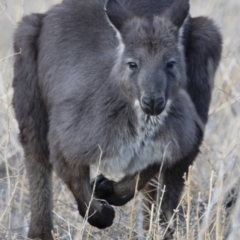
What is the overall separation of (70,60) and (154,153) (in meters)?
0.90

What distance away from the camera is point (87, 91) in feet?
16.9

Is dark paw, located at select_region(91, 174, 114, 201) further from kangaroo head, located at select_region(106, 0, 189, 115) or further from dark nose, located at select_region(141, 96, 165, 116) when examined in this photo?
dark nose, located at select_region(141, 96, 165, 116)

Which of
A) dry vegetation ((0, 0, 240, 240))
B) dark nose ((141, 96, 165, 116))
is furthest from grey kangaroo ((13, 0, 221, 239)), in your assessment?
dry vegetation ((0, 0, 240, 240))

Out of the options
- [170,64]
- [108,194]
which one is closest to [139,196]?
[108,194]

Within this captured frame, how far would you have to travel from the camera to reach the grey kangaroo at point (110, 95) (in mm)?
4816

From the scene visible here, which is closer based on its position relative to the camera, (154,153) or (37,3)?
(154,153)

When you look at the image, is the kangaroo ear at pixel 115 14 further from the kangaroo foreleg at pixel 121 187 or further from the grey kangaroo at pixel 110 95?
the kangaroo foreleg at pixel 121 187

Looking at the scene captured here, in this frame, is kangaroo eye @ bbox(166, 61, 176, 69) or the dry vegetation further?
the dry vegetation

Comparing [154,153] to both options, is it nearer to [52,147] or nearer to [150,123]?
[150,123]

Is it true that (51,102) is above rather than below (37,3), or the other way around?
above

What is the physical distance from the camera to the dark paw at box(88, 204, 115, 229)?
5195mm

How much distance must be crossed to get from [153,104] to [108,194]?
101 centimetres

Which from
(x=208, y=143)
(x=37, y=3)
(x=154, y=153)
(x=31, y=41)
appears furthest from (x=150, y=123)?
(x=37, y=3)

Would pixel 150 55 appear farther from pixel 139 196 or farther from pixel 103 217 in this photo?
pixel 139 196
